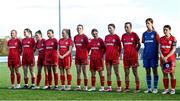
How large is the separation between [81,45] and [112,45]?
1002 millimetres

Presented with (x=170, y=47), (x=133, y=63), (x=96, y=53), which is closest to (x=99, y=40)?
(x=96, y=53)

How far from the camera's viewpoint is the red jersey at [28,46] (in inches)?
587

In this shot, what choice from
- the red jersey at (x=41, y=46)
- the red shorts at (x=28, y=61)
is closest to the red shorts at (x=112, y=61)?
the red jersey at (x=41, y=46)

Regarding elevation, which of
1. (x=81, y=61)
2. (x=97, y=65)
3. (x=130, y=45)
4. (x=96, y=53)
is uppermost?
(x=130, y=45)

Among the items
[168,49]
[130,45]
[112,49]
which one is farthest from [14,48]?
[168,49]

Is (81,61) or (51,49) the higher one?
(51,49)

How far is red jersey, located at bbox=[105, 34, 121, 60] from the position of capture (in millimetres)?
13641

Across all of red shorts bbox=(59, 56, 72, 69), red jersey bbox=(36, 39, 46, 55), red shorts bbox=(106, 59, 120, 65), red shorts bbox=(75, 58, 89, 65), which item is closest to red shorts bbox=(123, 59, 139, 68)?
red shorts bbox=(106, 59, 120, 65)

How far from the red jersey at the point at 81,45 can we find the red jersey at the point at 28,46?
4.97 feet

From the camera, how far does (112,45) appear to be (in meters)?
13.7

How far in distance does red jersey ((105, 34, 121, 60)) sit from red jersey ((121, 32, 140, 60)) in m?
0.25

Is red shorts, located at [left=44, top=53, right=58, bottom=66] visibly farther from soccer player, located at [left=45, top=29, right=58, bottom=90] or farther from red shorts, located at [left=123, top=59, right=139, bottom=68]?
red shorts, located at [left=123, top=59, right=139, bottom=68]

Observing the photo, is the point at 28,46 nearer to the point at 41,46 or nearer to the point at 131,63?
the point at 41,46

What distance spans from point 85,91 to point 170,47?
2643 mm
